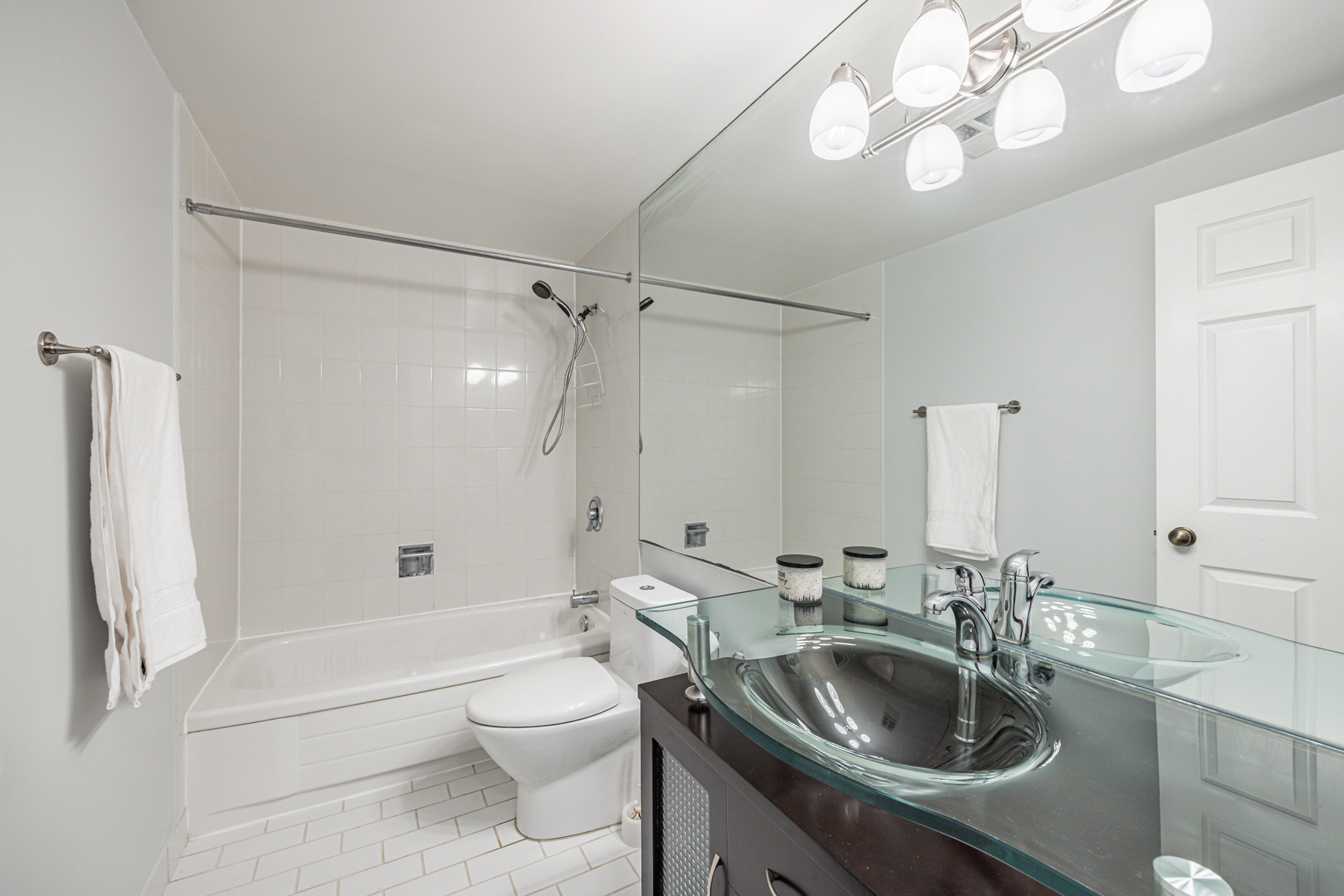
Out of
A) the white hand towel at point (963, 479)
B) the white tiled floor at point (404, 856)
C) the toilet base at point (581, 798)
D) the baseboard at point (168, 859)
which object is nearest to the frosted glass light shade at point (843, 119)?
the white hand towel at point (963, 479)

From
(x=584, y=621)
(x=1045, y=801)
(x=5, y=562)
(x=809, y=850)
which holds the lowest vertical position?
(x=584, y=621)

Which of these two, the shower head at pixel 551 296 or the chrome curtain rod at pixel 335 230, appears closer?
the chrome curtain rod at pixel 335 230

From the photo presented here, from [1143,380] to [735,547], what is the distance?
1.16 meters

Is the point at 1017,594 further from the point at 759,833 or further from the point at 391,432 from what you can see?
the point at 391,432

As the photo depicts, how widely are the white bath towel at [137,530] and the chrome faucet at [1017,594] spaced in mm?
1611

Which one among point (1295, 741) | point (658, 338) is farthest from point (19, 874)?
Result: point (658, 338)

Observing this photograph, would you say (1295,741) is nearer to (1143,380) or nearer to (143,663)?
(1143,380)

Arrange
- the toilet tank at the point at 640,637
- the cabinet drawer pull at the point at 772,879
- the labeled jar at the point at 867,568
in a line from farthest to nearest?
the toilet tank at the point at 640,637 < the labeled jar at the point at 867,568 < the cabinet drawer pull at the point at 772,879

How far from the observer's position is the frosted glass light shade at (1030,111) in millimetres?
869

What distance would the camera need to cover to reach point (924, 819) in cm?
53

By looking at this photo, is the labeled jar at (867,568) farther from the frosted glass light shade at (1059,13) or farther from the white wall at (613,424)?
the white wall at (613,424)

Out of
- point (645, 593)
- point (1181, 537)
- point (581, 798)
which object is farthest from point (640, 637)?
point (1181, 537)

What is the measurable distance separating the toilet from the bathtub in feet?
1.09

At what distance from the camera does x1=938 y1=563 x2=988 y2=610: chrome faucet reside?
92cm
